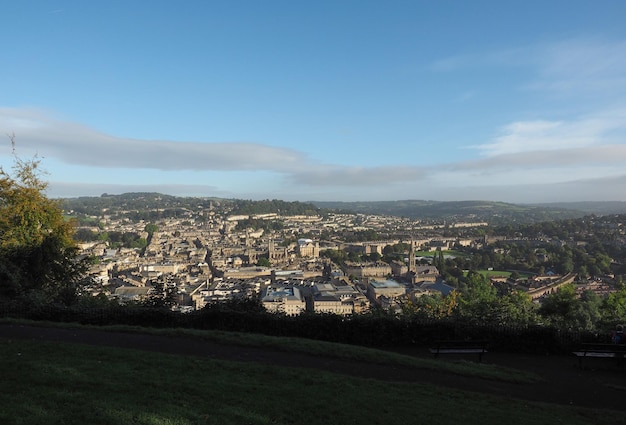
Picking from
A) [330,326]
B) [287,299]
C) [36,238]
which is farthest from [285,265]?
[330,326]

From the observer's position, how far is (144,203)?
615ft

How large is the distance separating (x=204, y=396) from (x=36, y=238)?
1245 cm

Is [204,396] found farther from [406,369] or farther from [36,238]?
[36,238]

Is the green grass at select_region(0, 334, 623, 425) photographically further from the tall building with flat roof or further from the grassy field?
the tall building with flat roof

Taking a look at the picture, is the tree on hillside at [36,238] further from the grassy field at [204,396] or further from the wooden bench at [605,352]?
the wooden bench at [605,352]

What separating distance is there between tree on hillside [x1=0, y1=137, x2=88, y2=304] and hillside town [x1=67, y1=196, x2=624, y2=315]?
5148 mm

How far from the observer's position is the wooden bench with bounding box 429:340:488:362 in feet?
28.7

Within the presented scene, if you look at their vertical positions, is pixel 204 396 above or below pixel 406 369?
above

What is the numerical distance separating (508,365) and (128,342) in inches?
295

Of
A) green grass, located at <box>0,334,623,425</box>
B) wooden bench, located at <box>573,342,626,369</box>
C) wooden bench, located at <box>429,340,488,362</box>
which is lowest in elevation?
wooden bench, located at <box>429,340,488,362</box>

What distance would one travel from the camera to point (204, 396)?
494 cm

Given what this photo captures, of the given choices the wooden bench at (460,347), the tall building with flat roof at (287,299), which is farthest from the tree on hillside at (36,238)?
the tall building with flat roof at (287,299)

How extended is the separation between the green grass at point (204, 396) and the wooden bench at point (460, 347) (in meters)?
2.54

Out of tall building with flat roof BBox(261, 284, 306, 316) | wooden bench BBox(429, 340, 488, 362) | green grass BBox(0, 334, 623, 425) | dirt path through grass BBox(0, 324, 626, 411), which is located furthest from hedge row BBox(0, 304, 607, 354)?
tall building with flat roof BBox(261, 284, 306, 316)
